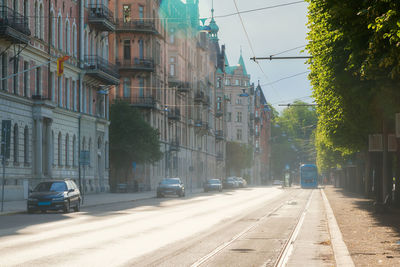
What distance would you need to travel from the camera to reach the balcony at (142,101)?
70.2 m

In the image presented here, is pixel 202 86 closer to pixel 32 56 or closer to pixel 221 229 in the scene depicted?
pixel 32 56

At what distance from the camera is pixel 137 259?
12867 mm

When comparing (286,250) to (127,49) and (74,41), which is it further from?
(127,49)

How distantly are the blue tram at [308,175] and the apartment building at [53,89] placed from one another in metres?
38.3

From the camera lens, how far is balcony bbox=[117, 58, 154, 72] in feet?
233

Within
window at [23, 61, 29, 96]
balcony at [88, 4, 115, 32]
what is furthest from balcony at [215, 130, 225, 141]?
window at [23, 61, 29, 96]

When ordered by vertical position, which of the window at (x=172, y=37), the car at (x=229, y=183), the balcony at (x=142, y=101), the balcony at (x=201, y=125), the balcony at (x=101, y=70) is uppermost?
the window at (x=172, y=37)

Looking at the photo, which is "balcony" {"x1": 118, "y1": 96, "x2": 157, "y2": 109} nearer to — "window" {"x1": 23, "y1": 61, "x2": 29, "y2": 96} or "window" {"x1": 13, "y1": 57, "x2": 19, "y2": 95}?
"window" {"x1": 23, "y1": 61, "x2": 29, "y2": 96}

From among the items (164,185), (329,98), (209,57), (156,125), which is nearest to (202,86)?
(209,57)

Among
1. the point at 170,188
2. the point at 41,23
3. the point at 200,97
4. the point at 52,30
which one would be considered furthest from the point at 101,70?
the point at 200,97

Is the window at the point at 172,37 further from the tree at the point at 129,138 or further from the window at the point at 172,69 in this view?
the tree at the point at 129,138

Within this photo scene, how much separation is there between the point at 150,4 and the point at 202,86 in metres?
32.1

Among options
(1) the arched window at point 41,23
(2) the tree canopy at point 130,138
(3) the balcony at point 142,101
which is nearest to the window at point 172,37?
(3) the balcony at point 142,101

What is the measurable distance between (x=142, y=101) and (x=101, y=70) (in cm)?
1557
